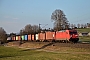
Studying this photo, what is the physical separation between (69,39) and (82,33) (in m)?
74.7

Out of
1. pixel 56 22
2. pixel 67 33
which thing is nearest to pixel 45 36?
pixel 67 33

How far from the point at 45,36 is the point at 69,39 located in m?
20.2

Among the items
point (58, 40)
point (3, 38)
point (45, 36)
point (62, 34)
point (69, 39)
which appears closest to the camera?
point (69, 39)

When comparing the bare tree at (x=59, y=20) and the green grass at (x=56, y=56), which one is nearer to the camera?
the green grass at (x=56, y=56)

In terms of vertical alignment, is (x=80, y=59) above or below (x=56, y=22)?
below

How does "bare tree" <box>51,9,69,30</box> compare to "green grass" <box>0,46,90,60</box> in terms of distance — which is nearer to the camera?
"green grass" <box>0,46,90,60</box>

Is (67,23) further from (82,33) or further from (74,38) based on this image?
(74,38)

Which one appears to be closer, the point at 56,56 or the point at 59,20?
the point at 56,56

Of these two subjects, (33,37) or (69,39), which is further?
(33,37)

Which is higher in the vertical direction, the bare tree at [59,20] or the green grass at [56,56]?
the bare tree at [59,20]

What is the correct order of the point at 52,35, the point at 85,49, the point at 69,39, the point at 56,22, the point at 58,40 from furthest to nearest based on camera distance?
the point at 56,22 < the point at 52,35 < the point at 58,40 < the point at 69,39 < the point at 85,49

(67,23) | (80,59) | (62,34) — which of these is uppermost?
(67,23)

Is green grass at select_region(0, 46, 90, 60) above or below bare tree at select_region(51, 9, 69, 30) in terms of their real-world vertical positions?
below

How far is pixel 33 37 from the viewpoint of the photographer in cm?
7481
